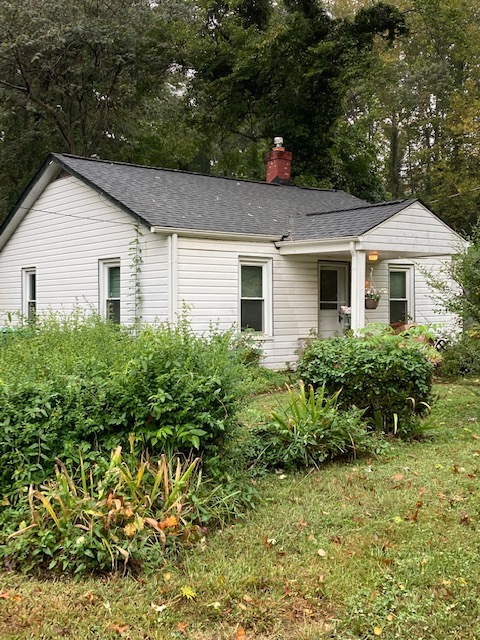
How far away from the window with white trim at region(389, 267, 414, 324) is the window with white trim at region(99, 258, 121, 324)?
6312mm

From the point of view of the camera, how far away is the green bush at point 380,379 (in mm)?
6059

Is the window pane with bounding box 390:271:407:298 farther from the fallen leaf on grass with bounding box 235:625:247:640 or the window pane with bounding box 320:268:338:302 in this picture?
the fallen leaf on grass with bounding box 235:625:247:640

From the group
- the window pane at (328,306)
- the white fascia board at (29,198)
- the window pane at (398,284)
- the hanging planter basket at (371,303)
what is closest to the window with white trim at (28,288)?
the white fascia board at (29,198)

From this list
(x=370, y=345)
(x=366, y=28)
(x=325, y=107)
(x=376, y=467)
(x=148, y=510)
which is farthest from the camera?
(x=325, y=107)

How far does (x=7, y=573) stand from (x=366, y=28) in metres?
22.2

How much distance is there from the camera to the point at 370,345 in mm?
6387

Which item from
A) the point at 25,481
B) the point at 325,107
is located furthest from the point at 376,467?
the point at 325,107

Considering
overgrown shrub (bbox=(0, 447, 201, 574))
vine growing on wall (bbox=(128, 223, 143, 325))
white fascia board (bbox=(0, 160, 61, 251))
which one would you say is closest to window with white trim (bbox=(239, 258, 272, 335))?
vine growing on wall (bbox=(128, 223, 143, 325))

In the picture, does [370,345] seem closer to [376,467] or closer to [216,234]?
[376,467]

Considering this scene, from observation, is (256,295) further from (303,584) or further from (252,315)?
(303,584)

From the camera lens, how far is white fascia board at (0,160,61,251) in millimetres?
13508

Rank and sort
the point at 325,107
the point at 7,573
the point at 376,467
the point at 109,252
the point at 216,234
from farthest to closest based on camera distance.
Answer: the point at 325,107 < the point at 109,252 < the point at 216,234 < the point at 376,467 < the point at 7,573

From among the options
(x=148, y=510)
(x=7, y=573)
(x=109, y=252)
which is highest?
(x=109, y=252)

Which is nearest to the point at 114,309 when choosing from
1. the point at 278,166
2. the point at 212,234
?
the point at 212,234
